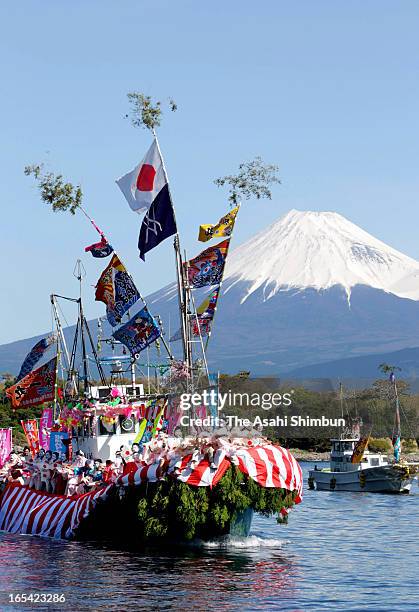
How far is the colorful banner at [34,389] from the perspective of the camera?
5316 centimetres

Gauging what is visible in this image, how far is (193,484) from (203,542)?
8.80ft

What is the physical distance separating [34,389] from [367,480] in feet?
131

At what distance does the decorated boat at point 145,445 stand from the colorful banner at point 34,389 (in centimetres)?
5

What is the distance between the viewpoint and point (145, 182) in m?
44.8

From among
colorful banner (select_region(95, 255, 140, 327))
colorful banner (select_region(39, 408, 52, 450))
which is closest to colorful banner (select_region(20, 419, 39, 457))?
colorful banner (select_region(39, 408, 52, 450))

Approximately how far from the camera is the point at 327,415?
532 ft

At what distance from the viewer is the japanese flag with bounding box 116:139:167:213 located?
146ft

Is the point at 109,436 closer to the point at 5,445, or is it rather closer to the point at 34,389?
the point at 34,389

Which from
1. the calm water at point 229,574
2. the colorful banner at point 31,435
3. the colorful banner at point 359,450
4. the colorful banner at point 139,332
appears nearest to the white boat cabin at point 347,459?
the colorful banner at point 359,450

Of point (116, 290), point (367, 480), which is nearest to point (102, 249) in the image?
point (116, 290)

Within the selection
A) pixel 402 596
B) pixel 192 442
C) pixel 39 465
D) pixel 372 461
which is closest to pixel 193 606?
pixel 402 596

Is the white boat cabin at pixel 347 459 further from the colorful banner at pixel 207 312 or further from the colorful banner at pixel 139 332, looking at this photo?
the colorful banner at pixel 139 332

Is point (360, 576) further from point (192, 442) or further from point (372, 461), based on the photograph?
point (372, 461)

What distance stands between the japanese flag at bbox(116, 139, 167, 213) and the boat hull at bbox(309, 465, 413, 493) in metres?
45.8
